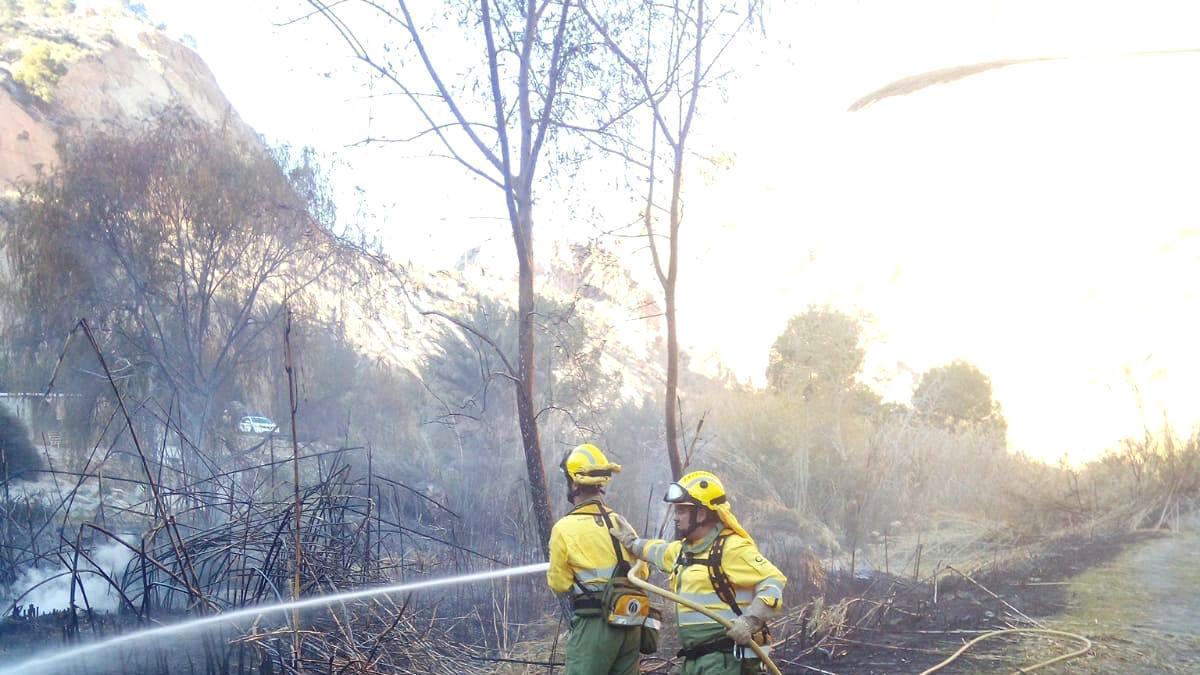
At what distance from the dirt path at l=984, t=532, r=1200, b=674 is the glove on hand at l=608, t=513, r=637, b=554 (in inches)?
161

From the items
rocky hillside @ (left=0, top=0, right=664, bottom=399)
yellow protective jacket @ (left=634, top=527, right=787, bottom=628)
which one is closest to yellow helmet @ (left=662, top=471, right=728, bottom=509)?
yellow protective jacket @ (left=634, top=527, right=787, bottom=628)

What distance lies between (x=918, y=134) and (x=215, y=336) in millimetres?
16576

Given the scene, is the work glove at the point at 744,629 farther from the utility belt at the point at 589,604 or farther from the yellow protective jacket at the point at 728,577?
the utility belt at the point at 589,604

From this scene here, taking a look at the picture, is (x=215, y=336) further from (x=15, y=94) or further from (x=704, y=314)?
(x=704, y=314)

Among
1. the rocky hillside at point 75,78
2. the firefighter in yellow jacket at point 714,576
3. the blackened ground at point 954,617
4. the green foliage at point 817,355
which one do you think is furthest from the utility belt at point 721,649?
the rocky hillside at point 75,78

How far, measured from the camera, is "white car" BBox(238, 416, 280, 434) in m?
18.1

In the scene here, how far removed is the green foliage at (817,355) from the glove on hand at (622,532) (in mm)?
13700

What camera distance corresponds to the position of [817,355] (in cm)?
1973

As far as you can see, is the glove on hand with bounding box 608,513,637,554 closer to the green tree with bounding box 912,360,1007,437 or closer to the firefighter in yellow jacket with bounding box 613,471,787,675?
the firefighter in yellow jacket with bounding box 613,471,787,675

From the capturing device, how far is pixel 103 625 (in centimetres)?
1034

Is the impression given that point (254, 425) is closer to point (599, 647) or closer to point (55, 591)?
point (55, 591)

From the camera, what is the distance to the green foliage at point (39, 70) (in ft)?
78.1

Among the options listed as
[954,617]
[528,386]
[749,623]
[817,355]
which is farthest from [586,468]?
[817,355]

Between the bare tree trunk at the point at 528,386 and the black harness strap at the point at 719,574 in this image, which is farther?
the bare tree trunk at the point at 528,386
